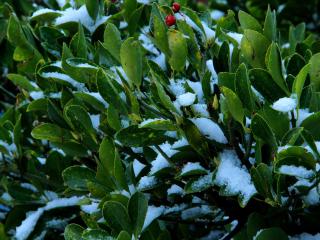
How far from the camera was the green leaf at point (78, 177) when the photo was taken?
53.2 inches

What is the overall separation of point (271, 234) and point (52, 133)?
2.00ft

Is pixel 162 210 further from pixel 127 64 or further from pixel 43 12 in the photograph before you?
pixel 43 12

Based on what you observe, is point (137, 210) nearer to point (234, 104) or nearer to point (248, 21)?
point (234, 104)

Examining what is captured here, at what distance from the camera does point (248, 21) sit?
1413mm

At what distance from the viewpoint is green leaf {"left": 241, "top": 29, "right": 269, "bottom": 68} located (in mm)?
1231

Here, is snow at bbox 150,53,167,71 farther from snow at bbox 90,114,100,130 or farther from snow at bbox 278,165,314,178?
snow at bbox 278,165,314,178

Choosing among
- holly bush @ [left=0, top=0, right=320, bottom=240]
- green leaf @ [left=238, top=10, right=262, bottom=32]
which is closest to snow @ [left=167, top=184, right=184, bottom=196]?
holly bush @ [left=0, top=0, right=320, bottom=240]

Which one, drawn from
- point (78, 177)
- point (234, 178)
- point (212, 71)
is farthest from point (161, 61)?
point (234, 178)

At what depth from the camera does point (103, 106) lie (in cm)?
135

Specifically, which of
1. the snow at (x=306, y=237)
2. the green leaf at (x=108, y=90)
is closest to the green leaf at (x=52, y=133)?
the green leaf at (x=108, y=90)

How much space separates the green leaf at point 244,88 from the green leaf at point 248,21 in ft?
1.03

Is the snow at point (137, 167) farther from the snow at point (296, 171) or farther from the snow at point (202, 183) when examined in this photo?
the snow at point (296, 171)

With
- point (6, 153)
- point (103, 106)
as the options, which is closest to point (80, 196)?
point (6, 153)

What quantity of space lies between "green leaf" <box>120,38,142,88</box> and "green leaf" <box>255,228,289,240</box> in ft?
1.34
